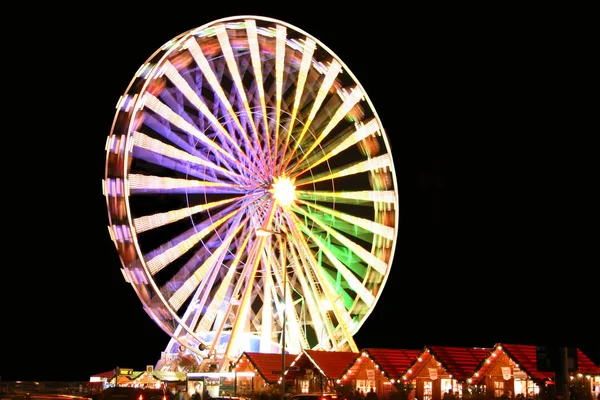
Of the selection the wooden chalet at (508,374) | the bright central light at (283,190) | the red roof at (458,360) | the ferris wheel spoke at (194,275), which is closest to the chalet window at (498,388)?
the wooden chalet at (508,374)

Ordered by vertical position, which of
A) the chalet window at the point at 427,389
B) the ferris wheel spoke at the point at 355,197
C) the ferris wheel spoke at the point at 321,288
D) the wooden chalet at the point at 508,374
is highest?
the ferris wheel spoke at the point at 355,197

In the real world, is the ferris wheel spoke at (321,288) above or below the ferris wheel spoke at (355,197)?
below

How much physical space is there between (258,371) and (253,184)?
8.32 metres

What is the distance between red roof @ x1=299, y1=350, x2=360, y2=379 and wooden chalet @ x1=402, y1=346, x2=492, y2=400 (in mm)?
3049

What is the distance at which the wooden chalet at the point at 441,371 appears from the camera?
31.7m

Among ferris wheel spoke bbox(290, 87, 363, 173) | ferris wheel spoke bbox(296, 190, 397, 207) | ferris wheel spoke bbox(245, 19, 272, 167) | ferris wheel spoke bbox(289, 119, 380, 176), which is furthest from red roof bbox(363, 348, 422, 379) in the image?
ferris wheel spoke bbox(245, 19, 272, 167)

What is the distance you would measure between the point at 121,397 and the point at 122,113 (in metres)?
17.1

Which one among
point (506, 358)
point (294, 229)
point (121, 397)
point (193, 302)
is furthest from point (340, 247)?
point (121, 397)

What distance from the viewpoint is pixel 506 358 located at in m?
31.1

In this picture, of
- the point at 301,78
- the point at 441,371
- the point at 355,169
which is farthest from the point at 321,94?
the point at 441,371

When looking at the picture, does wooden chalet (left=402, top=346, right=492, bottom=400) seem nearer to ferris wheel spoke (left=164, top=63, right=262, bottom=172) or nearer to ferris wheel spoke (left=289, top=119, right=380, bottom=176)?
ferris wheel spoke (left=289, top=119, right=380, bottom=176)

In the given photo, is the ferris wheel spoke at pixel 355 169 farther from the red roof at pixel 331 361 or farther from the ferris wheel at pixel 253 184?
the red roof at pixel 331 361

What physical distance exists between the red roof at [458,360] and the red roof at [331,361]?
168 inches

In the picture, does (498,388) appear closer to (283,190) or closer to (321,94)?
(283,190)
